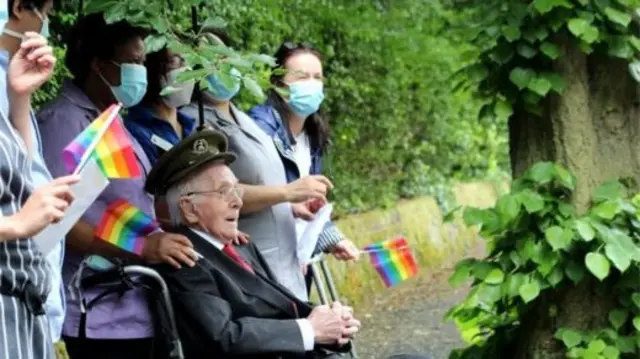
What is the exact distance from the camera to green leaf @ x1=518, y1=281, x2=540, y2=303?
16.0ft

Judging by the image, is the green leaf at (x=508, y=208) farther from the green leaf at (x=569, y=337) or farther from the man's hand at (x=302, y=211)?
the man's hand at (x=302, y=211)

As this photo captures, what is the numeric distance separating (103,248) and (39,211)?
4.11 ft

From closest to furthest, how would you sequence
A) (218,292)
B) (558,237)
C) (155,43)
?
(155,43) → (218,292) → (558,237)

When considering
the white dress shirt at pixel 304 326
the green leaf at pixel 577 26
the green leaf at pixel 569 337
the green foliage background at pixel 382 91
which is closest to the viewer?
the white dress shirt at pixel 304 326

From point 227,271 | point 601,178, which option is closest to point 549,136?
point 601,178

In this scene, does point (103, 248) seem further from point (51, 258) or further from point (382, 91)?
point (382, 91)

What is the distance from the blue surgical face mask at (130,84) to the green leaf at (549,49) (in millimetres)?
1489

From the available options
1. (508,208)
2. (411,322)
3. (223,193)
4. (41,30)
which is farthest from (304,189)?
(411,322)

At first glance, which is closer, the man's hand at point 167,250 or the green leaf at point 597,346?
the man's hand at point 167,250

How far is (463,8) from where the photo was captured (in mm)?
5965

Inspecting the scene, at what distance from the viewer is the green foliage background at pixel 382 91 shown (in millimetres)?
9852

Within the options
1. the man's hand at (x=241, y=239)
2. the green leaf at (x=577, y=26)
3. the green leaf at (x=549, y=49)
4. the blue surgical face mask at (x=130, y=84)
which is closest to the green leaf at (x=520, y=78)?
the green leaf at (x=549, y=49)

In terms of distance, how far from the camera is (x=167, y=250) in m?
4.28

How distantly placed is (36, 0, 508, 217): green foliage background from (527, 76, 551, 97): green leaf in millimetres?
3523
